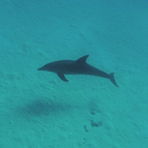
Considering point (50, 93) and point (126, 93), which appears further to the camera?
point (126, 93)

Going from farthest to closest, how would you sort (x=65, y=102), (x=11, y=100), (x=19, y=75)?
1. (x=19, y=75)
2. (x=65, y=102)
3. (x=11, y=100)

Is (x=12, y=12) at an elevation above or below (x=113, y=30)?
below

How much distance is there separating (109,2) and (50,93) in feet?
44.6

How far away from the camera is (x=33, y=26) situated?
1423cm

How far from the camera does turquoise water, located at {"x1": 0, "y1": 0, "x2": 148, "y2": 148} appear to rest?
8.09 meters

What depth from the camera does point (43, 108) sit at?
8.74 meters

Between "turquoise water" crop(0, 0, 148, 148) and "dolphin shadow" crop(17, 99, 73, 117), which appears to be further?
"dolphin shadow" crop(17, 99, 73, 117)

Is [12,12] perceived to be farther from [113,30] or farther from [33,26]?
[113,30]

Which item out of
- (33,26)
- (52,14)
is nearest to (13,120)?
(33,26)

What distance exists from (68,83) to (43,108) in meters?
1.95

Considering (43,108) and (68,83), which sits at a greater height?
(68,83)

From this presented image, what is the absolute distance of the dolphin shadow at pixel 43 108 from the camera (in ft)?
27.7

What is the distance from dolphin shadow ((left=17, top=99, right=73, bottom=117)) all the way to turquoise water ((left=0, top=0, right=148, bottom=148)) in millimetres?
31

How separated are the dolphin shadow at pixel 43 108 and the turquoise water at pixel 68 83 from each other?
31 mm
